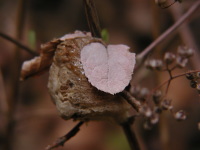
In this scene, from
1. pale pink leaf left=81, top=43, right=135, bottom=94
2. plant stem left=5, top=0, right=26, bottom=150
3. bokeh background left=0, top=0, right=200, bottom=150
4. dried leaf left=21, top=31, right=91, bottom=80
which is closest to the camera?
pale pink leaf left=81, top=43, right=135, bottom=94

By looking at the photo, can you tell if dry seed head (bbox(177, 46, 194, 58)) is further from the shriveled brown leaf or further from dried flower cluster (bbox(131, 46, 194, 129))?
the shriveled brown leaf

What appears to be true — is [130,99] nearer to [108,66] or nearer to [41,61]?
[108,66]

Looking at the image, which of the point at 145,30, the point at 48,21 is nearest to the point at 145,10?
the point at 145,30

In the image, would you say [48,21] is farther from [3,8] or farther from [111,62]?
[111,62]

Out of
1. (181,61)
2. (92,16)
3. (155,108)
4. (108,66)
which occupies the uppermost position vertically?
(92,16)

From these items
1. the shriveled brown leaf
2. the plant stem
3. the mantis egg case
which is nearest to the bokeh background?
the plant stem

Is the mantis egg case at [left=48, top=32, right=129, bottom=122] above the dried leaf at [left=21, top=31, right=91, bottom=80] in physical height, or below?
below

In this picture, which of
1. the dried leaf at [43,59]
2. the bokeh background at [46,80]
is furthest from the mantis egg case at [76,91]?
the bokeh background at [46,80]

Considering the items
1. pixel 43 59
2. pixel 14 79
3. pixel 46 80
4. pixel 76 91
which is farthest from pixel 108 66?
pixel 46 80
